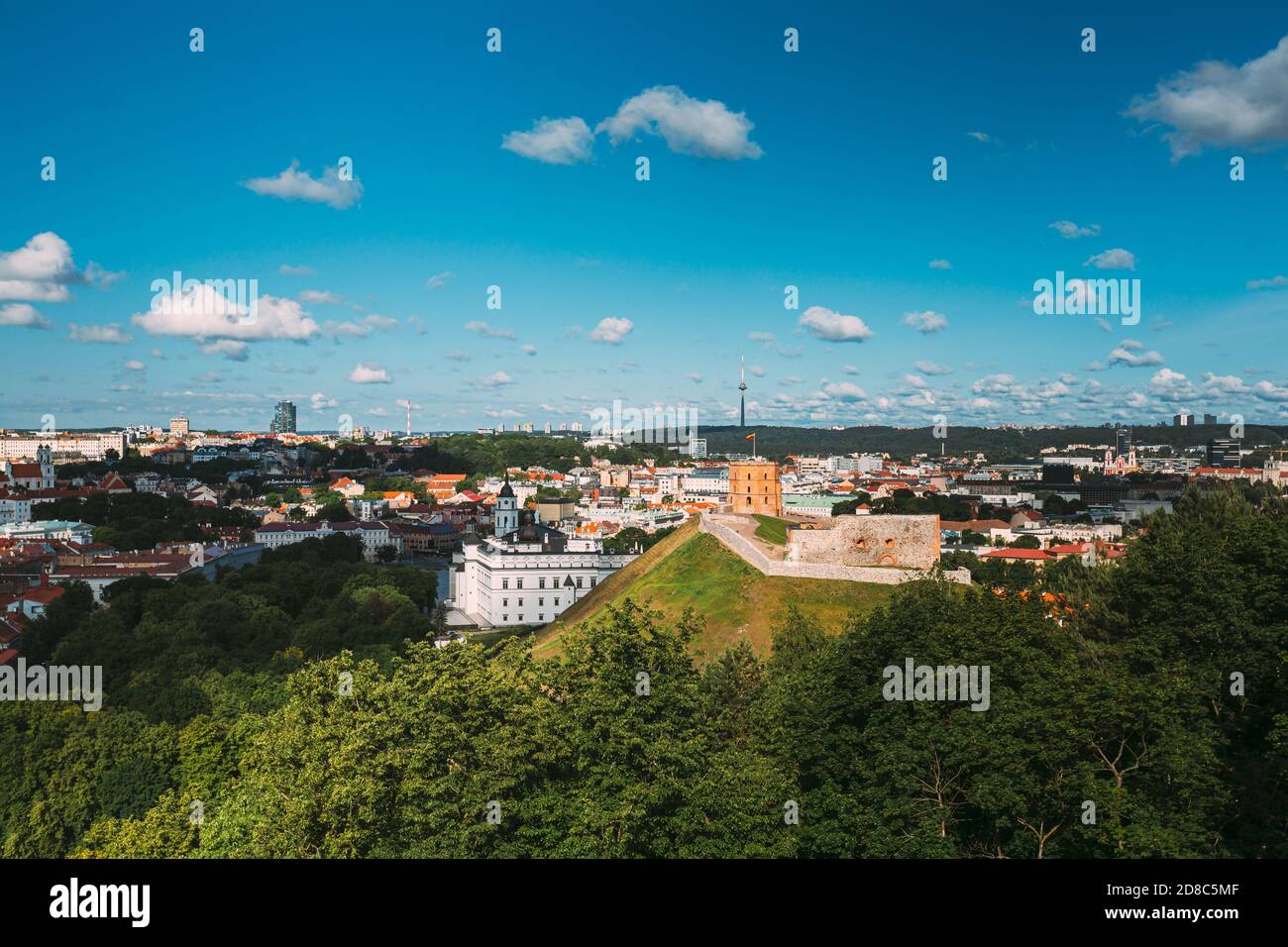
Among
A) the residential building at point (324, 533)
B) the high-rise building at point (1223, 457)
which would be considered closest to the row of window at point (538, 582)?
the residential building at point (324, 533)

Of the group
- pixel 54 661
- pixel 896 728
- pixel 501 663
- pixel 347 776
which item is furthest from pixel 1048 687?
pixel 54 661

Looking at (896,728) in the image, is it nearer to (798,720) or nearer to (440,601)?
(798,720)

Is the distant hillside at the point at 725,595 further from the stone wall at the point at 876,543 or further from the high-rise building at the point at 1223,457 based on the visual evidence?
the high-rise building at the point at 1223,457

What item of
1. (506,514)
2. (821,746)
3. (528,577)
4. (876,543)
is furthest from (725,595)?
(506,514)

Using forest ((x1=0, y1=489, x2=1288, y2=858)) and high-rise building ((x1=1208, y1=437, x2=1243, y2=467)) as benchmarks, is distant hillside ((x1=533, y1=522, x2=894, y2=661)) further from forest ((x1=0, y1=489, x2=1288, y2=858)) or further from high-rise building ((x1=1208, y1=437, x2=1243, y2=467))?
high-rise building ((x1=1208, y1=437, x2=1243, y2=467))

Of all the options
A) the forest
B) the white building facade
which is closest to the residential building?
the white building facade

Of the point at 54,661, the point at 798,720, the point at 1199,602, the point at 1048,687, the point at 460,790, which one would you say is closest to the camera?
the point at 460,790
